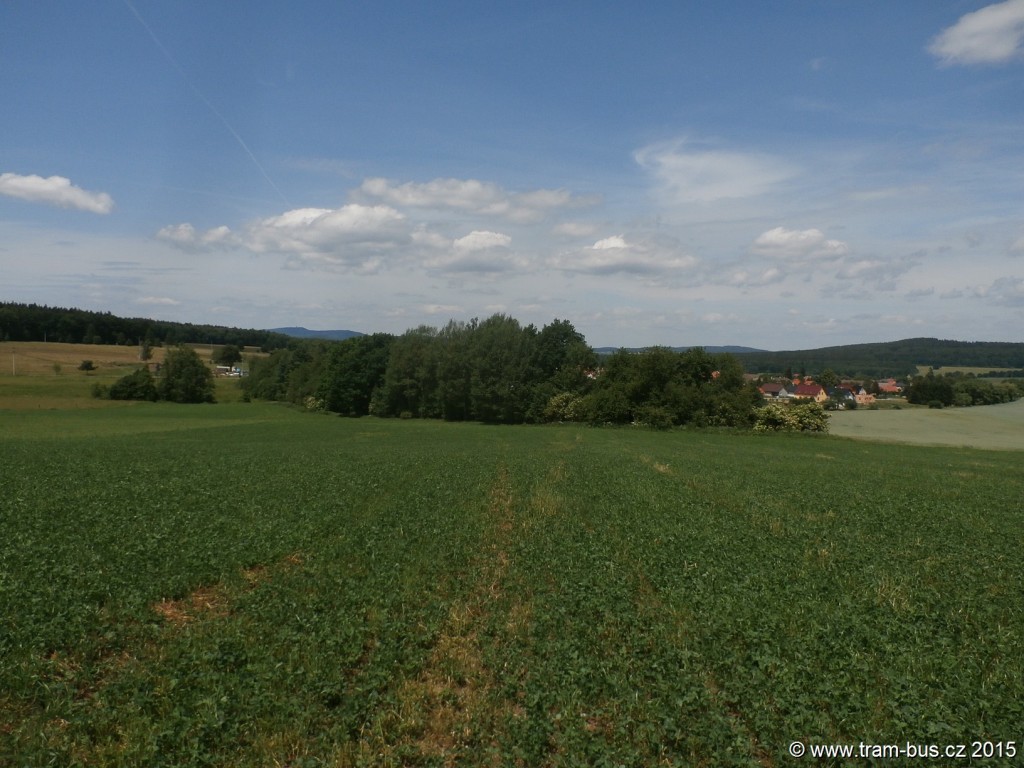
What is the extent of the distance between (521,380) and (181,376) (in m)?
55.8

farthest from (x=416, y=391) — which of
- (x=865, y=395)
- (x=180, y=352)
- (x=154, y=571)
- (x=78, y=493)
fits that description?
(x=865, y=395)

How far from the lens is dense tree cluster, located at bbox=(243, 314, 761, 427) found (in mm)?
74875

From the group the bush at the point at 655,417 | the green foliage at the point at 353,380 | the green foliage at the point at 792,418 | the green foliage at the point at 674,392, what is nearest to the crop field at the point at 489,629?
the green foliage at the point at 792,418

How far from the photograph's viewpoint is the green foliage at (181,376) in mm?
101562

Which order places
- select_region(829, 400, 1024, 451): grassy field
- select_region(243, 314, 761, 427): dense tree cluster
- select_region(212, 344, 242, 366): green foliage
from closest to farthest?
1. select_region(829, 400, 1024, 451): grassy field
2. select_region(243, 314, 761, 427): dense tree cluster
3. select_region(212, 344, 242, 366): green foliage

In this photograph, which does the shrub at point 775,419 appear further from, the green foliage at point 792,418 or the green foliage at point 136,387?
the green foliage at point 136,387

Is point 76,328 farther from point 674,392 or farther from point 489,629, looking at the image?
point 489,629

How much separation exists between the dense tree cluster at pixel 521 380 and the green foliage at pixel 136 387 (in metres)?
24.7

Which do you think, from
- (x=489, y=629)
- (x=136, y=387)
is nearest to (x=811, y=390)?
(x=136, y=387)

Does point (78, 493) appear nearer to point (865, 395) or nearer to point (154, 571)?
point (154, 571)

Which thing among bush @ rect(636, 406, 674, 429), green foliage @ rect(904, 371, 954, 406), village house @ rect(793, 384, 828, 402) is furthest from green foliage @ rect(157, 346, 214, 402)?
green foliage @ rect(904, 371, 954, 406)

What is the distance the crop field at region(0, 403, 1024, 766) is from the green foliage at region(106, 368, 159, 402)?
89622 millimetres

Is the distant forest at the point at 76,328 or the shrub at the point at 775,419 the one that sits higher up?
the distant forest at the point at 76,328

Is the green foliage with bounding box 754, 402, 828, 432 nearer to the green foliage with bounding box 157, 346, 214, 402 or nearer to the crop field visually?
the crop field
